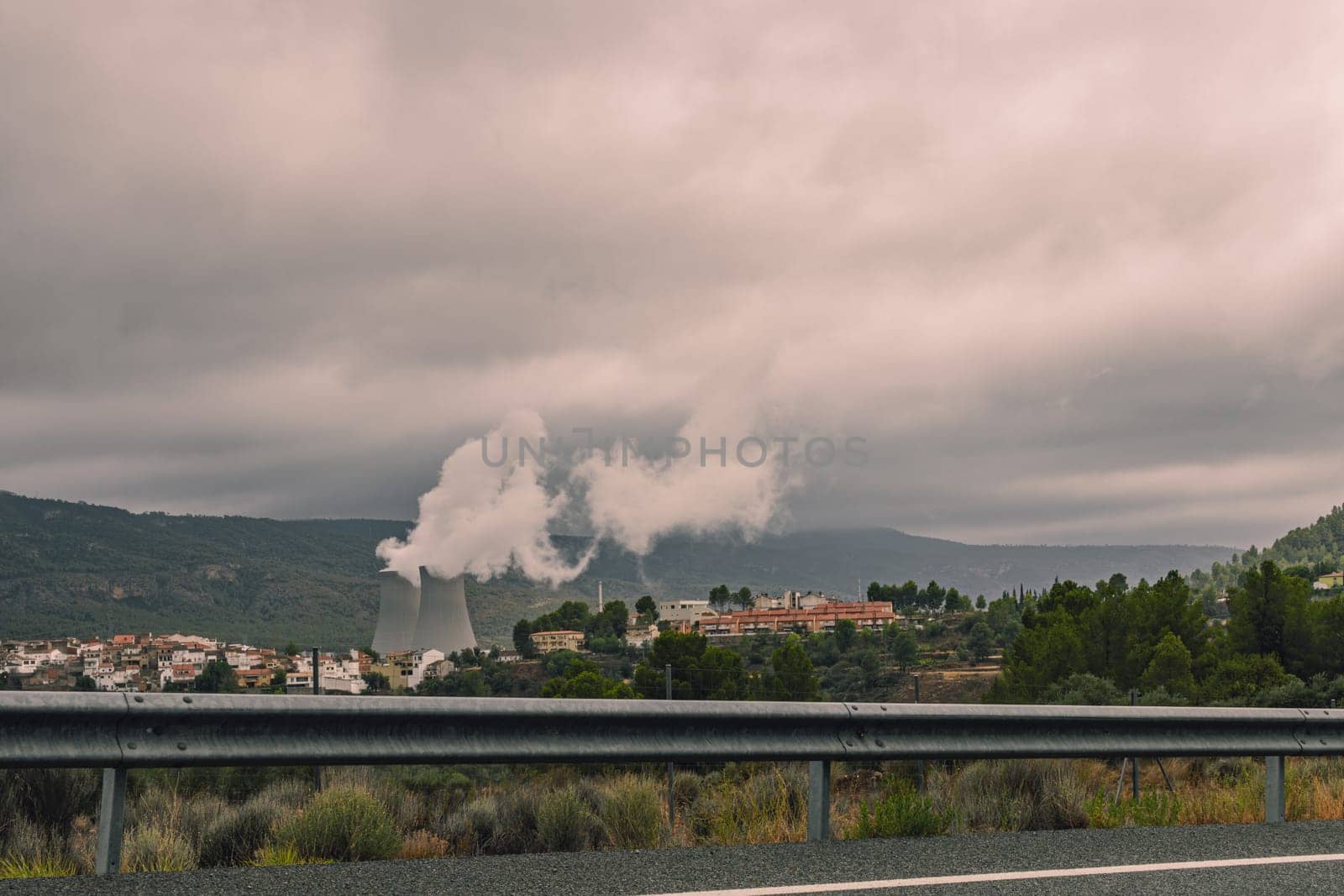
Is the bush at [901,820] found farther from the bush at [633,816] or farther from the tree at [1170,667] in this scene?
the tree at [1170,667]

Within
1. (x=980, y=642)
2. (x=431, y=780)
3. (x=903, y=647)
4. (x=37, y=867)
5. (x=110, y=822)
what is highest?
(x=110, y=822)

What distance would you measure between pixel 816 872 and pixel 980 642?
124 meters

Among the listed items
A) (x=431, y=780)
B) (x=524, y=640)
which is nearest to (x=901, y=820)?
(x=431, y=780)

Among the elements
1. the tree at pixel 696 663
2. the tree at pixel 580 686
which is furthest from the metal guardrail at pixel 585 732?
the tree at pixel 580 686

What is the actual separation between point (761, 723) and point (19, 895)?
130 inches

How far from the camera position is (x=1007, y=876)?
5.49m

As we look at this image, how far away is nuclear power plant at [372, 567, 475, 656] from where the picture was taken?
233 feet

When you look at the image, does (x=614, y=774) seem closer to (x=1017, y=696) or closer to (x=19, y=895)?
(x=19, y=895)

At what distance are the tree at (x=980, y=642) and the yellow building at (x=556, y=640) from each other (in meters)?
42.3

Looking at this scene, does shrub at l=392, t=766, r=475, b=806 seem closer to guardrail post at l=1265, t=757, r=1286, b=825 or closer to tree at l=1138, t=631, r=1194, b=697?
guardrail post at l=1265, t=757, r=1286, b=825

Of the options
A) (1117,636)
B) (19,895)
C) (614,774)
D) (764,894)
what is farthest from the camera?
(1117,636)

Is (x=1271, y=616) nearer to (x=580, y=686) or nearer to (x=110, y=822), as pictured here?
(x=580, y=686)

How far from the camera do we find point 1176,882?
5438mm

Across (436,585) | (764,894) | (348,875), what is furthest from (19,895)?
(436,585)
